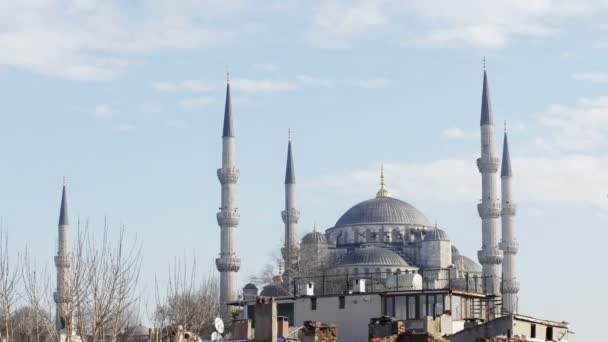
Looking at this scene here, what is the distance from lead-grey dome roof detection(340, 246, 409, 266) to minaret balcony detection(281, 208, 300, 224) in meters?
4.05

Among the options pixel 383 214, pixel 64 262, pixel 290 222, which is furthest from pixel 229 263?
pixel 64 262

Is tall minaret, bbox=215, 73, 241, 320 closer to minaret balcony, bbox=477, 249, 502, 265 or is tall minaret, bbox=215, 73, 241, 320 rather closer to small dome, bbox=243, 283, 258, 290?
small dome, bbox=243, 283, 258, 290

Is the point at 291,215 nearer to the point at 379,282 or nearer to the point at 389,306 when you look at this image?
the point at 379,282

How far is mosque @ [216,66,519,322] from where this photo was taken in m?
74.8

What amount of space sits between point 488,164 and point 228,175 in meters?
15.2

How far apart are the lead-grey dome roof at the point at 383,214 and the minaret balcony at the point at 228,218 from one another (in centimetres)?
1943

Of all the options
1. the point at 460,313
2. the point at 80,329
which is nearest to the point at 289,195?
the point at 460,313

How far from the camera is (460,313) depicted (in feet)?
106

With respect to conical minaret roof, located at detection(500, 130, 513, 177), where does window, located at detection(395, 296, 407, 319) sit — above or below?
below

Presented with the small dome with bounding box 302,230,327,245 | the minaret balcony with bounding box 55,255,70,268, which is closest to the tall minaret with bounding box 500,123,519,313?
the small dome with bounding box 302,230,327,245

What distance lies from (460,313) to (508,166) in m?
54.2

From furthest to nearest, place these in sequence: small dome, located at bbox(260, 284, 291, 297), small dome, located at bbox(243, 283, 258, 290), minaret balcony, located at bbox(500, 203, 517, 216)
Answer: minaret balcony, located at bbox(500, 203, 517, 216)
small dome, located at bbox(243, 283, 258, 290)
small dome, located at bbox(260, 284, 291, 297)

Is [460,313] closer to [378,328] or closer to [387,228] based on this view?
[378,328]

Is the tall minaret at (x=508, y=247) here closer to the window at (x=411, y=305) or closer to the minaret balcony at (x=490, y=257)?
the minaret balcony at (x=490, y=257)
